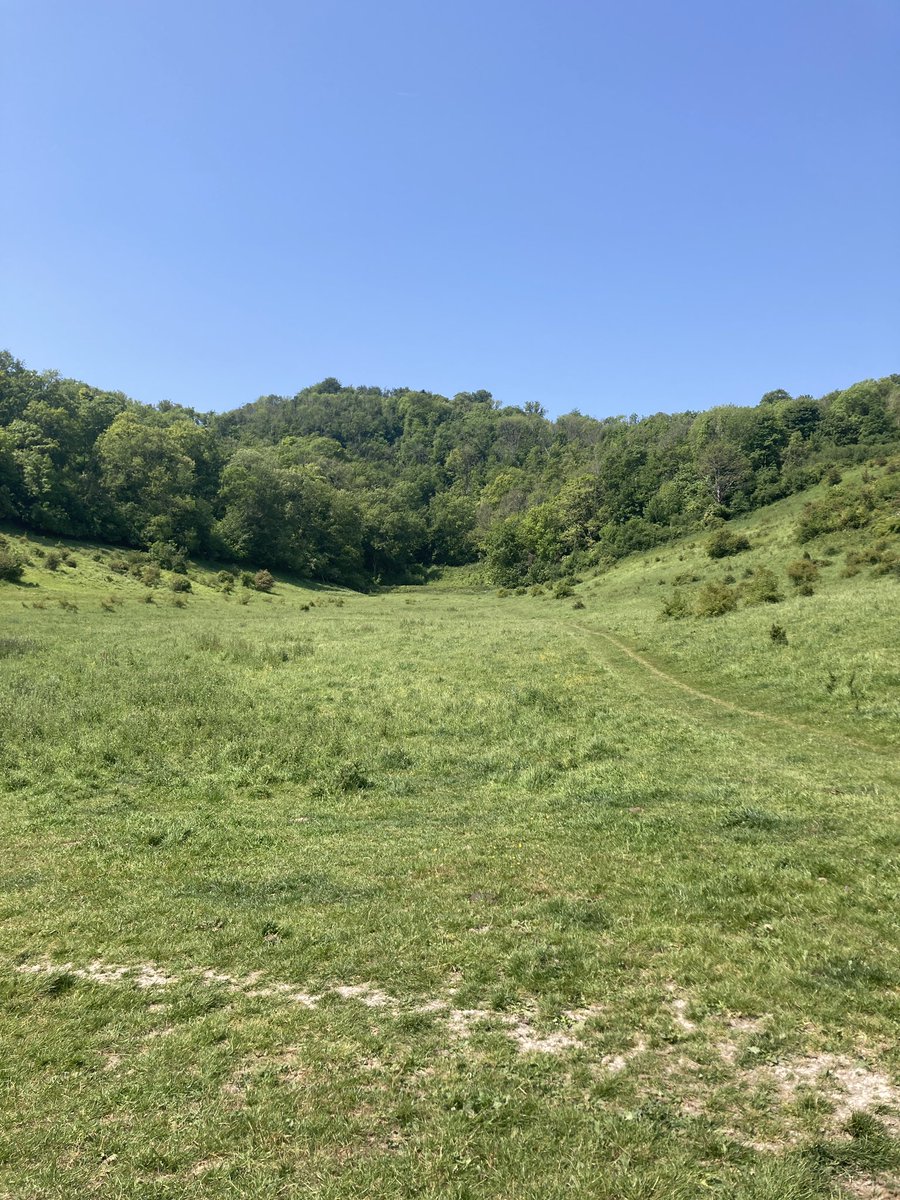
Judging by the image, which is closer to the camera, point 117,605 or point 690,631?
point 690,631

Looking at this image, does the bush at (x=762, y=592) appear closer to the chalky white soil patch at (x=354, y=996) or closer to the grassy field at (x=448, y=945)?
the grassy field at (x=448, y=945)

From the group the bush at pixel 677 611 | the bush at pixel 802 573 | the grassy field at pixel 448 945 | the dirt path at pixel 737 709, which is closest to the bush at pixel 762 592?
the bush at pixel 802 573

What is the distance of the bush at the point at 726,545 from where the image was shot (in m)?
64.6

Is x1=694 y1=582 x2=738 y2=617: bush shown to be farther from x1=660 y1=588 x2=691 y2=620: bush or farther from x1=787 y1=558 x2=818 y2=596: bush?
x1=787 y1=558 x2=818 y2=596: bush

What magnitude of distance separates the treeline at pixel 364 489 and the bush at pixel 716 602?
5019cm

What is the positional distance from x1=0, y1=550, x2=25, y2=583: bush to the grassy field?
3791 centimetres

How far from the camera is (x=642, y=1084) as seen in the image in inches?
221

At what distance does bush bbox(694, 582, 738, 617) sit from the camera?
128 ft

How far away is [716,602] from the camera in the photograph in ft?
130

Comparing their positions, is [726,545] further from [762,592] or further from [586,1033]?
[586,1033]

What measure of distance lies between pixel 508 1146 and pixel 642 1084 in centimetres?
149

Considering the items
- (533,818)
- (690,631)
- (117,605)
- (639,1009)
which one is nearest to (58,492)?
(117,605)

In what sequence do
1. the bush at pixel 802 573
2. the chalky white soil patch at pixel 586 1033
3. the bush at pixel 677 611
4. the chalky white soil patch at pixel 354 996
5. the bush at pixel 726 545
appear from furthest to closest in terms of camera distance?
the bush at pixel 726 545 → the bush at pixel 802 573 → the bush at pixel 677 611 → the chalky white soil patch at pixel 354 996 → the chalky white soil patch at pixel 586 1033

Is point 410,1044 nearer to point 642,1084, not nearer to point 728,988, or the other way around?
point 642,1084
